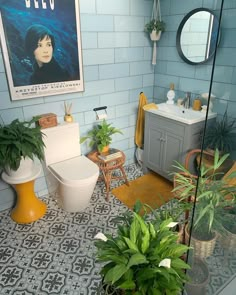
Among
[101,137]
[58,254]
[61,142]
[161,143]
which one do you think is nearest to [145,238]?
[58,254]

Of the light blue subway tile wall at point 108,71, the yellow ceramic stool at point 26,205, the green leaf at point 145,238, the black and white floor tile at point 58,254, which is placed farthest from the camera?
the light blue subway tile wall at point 108,71

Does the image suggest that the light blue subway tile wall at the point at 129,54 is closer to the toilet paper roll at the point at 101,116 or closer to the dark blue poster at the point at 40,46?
the dark blue poster at the point at 40,46

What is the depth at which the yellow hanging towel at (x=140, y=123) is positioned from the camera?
2.96 meters

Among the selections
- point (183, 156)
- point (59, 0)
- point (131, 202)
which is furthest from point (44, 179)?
point (59, 0)

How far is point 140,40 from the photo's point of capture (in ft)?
9.05

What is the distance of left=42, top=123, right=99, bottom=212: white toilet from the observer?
2.09 meters

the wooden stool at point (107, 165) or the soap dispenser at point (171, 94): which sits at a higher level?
A: the soap dispenser at point (171, 94)

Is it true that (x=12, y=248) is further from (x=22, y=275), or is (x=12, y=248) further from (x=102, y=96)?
(x=102, y=96)

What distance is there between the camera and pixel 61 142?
2.35 m

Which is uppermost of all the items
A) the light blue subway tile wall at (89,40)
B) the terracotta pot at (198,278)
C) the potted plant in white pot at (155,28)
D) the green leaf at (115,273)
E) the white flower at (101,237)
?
the potted plant in white pot at (155,28)

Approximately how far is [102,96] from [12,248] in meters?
1.73

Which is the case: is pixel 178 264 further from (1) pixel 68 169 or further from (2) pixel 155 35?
(2) pixel 155 35

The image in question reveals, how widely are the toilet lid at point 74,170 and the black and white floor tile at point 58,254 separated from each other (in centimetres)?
48

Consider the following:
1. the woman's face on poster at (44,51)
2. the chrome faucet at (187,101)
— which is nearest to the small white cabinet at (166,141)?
the chrome faucet at (187,101)
